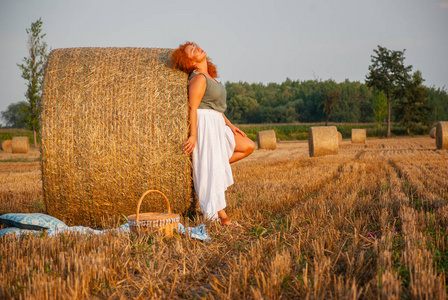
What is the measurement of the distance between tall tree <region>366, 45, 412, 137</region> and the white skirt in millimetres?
38489

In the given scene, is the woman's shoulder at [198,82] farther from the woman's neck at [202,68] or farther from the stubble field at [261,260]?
the stubble field at [261,260]

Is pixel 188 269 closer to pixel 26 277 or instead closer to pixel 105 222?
pixel 26 277

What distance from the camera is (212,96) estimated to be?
424 cm

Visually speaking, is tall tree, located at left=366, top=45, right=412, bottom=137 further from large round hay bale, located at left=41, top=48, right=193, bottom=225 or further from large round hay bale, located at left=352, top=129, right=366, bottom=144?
large round hay bale, located at left=41, top=48, right=193, bottom=225

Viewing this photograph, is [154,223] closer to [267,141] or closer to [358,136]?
[267,141]

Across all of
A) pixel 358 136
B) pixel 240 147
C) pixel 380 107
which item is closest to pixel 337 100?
pixel 380 107

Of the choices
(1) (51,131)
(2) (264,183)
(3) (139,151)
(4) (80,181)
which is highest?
(1) (51,131)

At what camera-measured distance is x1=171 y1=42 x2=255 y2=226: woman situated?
4.09 meters

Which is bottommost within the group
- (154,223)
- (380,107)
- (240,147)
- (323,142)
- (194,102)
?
(323,142)

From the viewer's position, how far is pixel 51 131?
4.04 meters

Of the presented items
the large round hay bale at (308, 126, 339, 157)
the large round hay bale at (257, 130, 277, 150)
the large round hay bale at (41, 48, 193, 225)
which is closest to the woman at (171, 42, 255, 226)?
the large round hay bale at (41, 48, 193, 225)

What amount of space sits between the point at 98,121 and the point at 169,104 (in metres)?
0.77

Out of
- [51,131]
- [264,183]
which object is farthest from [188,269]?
Result: [264,183]

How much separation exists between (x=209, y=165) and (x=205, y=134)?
0.34 meters
